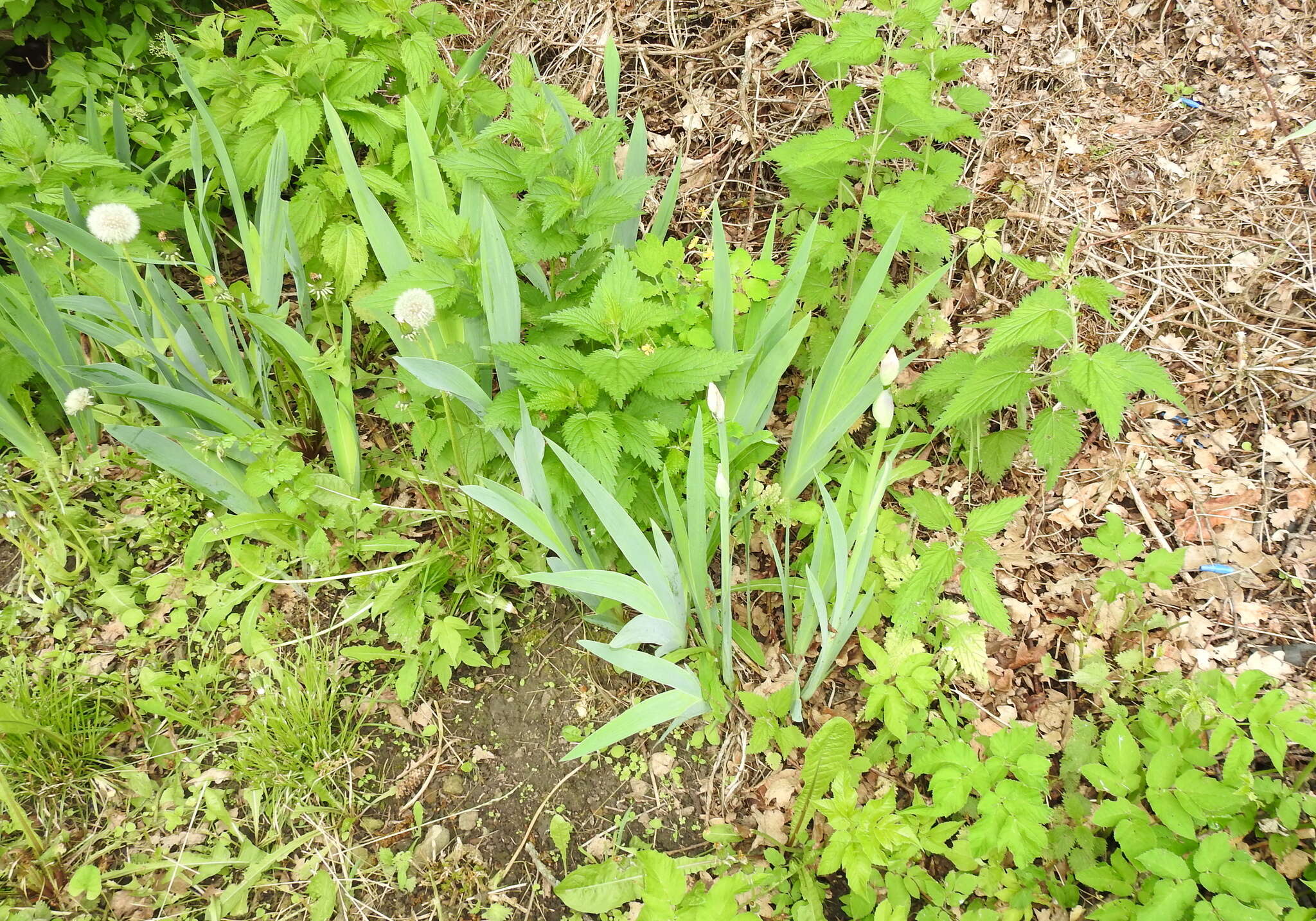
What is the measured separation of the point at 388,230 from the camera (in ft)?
5.83

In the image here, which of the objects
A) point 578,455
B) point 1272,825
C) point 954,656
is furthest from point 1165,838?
point 578,455

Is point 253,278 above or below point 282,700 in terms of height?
above

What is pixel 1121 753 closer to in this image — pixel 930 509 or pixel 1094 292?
pixel 930 509

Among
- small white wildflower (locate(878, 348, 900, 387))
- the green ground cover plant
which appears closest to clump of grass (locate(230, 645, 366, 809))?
the green ground cover plant

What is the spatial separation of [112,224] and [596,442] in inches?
47.2

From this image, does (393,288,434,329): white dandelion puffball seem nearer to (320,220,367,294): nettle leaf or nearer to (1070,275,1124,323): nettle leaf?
(320,220,367,294): nettle leaf

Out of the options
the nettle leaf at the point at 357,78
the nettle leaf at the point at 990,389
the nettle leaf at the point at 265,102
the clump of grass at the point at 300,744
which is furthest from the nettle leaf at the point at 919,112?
the clump of grass at the point at 300,744

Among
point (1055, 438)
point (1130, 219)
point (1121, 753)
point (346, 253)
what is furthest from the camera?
point (1130, 219)

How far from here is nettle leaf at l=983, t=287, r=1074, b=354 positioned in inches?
61.7

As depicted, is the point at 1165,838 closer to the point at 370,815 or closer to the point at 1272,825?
the point at 1272,825

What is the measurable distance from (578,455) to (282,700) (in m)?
0.95

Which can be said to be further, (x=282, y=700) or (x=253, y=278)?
(x=253, y=278)

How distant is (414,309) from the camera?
1.47m

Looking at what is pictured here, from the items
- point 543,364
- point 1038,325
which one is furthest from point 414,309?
point 1038,325
